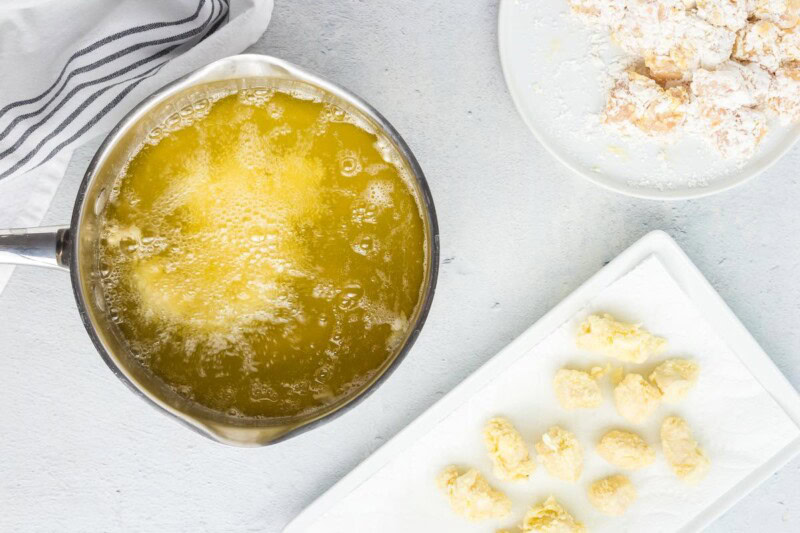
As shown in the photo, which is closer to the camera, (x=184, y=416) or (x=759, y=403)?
(x=184, y=416)

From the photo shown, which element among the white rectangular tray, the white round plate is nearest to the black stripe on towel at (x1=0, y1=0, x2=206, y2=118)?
the white round plate

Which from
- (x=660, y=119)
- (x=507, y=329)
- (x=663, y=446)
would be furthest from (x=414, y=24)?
(x=663, y=446)

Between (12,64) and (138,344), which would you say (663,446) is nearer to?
(138,344)

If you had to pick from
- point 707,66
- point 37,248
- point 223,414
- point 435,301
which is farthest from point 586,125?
point 37,248

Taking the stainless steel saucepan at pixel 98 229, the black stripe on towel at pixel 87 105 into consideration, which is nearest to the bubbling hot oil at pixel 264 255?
the stainless steel saucepan at pixel 98 229

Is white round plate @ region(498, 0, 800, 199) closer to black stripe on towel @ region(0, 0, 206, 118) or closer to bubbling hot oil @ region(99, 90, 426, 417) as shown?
bubbling hot oil @ region(99, 90, 426, 417)

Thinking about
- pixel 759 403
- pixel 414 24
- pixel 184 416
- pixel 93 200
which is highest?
pixel 93 200
